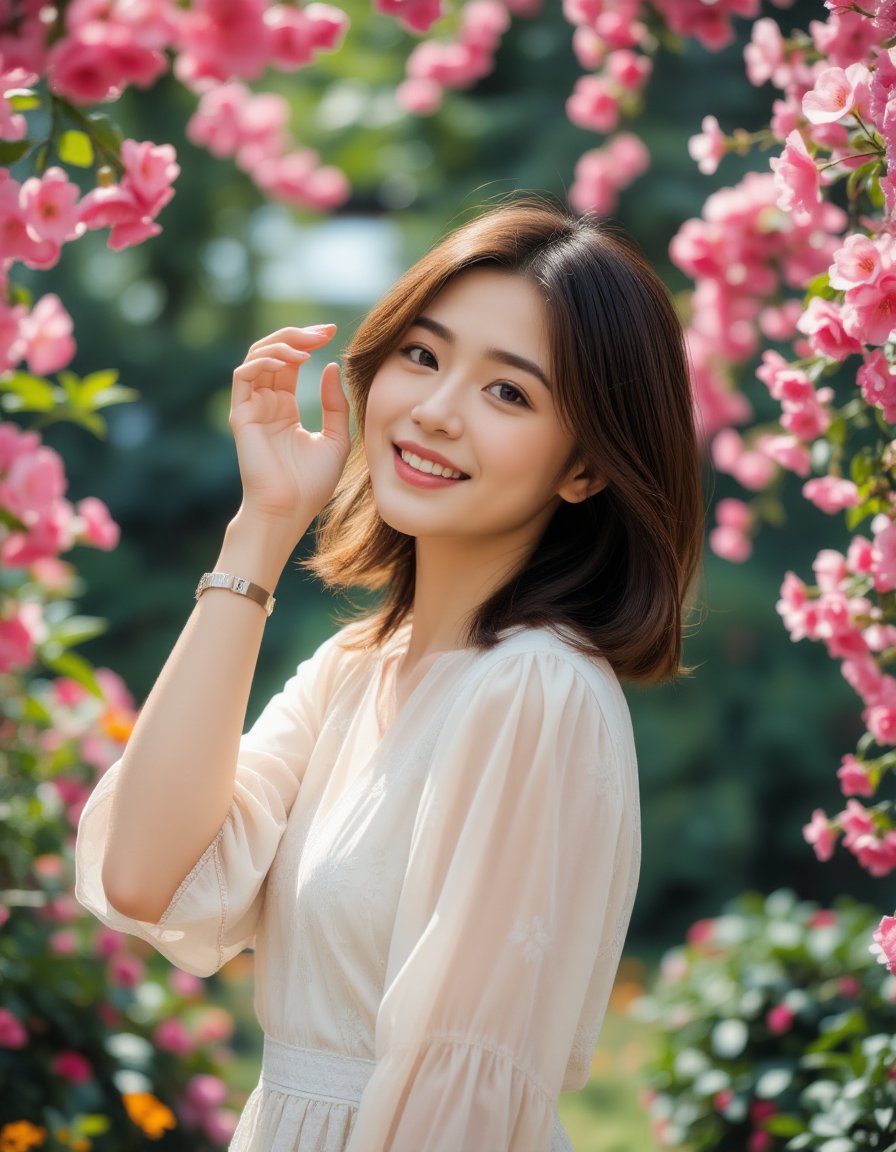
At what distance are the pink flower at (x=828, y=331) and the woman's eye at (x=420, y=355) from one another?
458 millimetres

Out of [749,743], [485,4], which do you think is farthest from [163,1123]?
[749,743]

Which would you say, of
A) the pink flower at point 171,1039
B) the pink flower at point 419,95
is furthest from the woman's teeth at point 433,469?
the pink flower at point 419,95

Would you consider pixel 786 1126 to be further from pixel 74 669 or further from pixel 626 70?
pixel 626 70

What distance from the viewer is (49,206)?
1.59 m

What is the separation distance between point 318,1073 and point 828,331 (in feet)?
3.43

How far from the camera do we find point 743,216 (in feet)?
8.81

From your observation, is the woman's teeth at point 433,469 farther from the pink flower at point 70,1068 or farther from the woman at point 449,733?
the pink flower at point 70,1068

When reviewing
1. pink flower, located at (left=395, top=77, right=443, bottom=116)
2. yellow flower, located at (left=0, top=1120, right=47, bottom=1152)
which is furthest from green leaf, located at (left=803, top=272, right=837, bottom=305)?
pink flower, located at (left=395, top=77, right=443, bottom=116)

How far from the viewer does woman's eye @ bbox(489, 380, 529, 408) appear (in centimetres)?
159

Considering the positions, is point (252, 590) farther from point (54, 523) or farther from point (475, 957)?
point (54, 523)

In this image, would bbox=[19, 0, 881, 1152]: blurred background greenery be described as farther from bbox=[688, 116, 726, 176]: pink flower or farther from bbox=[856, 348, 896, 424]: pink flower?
bbox=[856, 348, 896, 424]: pink flower

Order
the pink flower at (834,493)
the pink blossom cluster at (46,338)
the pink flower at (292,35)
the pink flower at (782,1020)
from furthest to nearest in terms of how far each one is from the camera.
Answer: the pink flower at (782,1020) < the pink blossom cluster at (46,338) < the pink flower at (834,493) < the pink flower at (292,35)

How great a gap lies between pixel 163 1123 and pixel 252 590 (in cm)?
152

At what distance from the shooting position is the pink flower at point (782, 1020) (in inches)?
106
